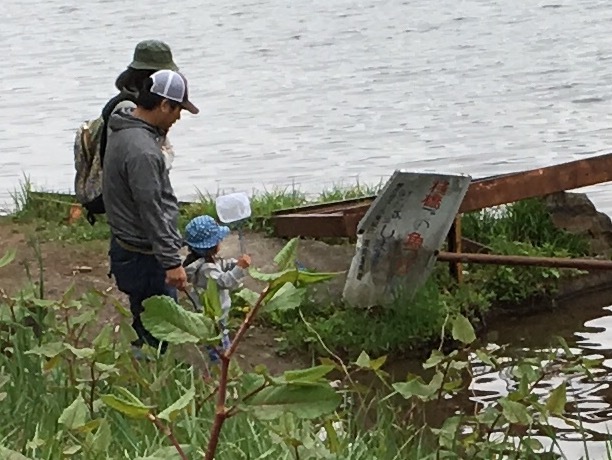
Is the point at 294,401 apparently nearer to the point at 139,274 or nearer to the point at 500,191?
the point at 139,274

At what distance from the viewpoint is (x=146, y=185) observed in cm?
541

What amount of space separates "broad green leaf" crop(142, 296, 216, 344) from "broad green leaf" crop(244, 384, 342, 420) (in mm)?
161

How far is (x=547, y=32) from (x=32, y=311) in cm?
1520

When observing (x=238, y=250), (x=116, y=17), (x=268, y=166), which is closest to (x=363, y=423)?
(x=238, y=250)

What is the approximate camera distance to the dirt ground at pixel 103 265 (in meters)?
6.96

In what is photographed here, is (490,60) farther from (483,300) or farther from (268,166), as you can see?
(483,300)

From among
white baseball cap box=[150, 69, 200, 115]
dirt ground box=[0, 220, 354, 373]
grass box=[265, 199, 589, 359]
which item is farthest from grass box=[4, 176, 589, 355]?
white baseball cap box=[150, 69, 200, 115]

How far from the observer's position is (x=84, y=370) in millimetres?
4246

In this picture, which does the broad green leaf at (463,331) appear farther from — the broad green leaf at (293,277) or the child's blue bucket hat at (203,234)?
the child's blue bucket hat at (203,234)

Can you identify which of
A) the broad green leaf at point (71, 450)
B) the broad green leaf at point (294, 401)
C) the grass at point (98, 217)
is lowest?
the grass at point (98, 217)

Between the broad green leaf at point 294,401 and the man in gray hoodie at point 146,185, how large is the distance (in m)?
2.82

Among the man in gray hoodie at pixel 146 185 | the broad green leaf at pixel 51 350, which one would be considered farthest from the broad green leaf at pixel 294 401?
the man in gray hoodie at pixel 146 185

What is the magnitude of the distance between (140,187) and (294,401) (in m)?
3.00

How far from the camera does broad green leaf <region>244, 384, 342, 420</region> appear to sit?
249 centimetres
